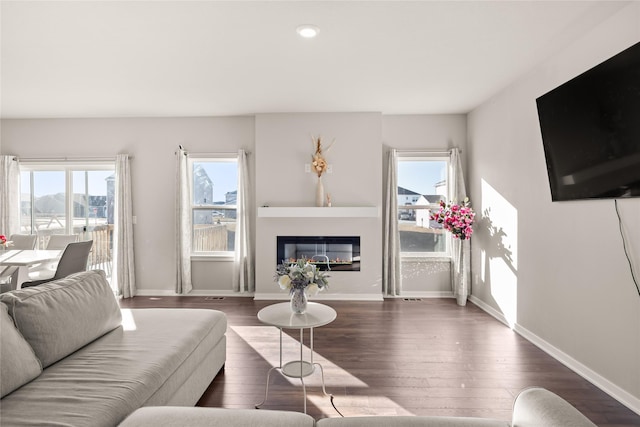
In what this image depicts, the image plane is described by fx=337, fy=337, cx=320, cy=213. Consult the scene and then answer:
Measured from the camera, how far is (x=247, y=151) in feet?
15.9

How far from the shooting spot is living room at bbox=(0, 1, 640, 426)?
2340 mm

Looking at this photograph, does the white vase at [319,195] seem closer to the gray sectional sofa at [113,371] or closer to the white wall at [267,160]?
the white wall at [267,160]

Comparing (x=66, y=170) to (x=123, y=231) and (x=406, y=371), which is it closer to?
(x=123, y=231)

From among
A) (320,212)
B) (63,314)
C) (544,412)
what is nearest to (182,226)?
(320,212)

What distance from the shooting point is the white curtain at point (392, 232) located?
472 centimetres

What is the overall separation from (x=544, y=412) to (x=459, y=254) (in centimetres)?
372

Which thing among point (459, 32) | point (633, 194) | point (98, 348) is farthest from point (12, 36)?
point (633, 194)

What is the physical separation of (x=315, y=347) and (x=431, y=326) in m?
1.35

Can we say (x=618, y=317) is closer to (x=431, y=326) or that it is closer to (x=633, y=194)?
(x=633, y=194)

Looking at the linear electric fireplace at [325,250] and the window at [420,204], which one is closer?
the linear electric fireplace at [325,250]

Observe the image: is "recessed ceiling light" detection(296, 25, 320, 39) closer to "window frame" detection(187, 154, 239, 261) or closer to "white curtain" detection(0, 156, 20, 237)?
"window frame" detection(187, 154, 239, 261)

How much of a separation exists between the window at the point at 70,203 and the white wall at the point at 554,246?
17.3 ft

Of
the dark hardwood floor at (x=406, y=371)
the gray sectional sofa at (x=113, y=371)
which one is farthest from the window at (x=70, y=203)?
the gray sectional sofa at (x=113, y=371)

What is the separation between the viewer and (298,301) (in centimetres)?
227
